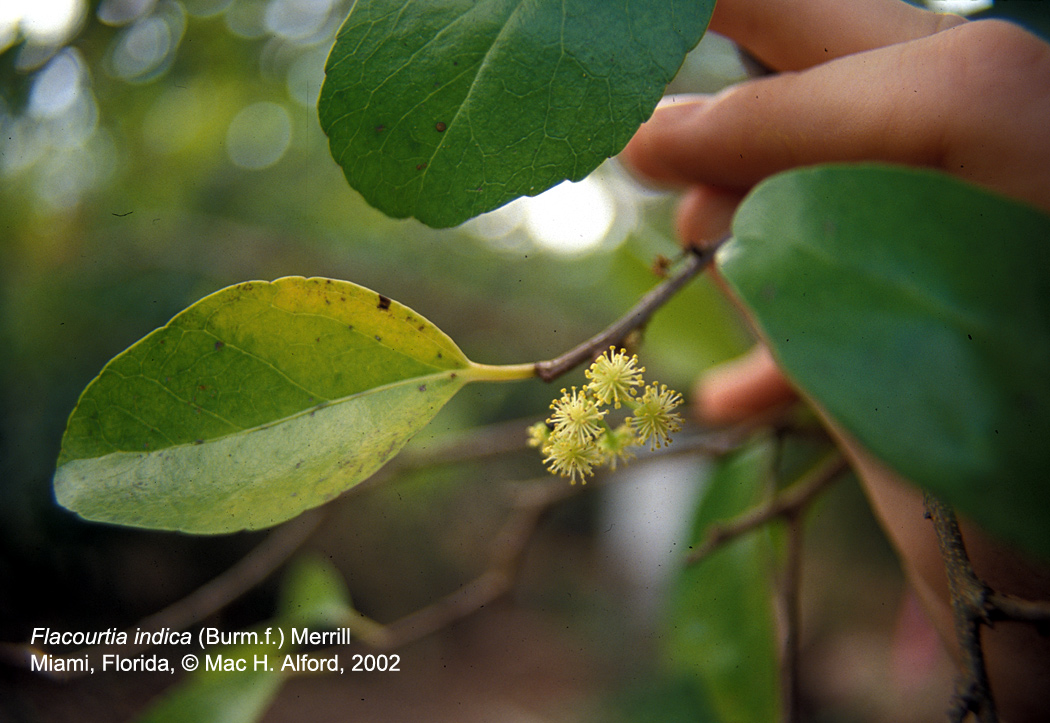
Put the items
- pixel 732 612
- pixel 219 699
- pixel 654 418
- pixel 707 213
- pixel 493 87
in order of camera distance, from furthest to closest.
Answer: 1. pixel 732 612
2. pixel 219 699
3. pixel 707 213
4. pixel 654 418
5. pixel 493 87

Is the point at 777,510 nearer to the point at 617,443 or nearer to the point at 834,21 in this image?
the point at 617,443

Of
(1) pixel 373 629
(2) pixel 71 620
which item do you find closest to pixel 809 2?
(1) pixel 373 629

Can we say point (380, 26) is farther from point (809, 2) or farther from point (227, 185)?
point (227, 185)

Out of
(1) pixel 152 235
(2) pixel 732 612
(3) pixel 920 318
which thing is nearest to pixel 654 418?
(3) pixel 920 318

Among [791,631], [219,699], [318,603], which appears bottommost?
[318,603]

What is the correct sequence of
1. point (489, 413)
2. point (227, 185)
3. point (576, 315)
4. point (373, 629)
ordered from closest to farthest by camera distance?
point (373, 629), point (227, 185), point (576, 315), point (489, 413)

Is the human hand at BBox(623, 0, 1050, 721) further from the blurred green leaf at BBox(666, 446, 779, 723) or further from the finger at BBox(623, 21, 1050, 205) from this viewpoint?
the blurred green leaf at BBox(666, 446, 779, 723)
